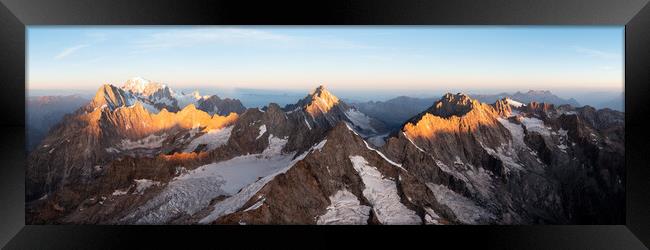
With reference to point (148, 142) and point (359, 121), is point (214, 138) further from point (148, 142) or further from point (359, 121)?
point (359, 121)

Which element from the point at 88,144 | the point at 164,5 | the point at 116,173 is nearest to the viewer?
the point at 164,5

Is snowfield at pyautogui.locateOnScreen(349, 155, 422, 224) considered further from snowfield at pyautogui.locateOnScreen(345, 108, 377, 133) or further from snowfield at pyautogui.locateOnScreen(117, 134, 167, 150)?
snowfield at pyautogui.locateOnScreen(117, 134, 167, 150)

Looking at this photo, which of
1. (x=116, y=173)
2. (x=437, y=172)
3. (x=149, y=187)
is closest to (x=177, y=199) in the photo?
(x=149, y=187)

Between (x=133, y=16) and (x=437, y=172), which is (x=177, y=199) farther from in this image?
(x=133, y=16)

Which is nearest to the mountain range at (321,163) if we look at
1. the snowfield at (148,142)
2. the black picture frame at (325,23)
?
the snowfield at (148,142)

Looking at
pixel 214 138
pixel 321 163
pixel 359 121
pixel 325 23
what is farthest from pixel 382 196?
pixel 325 23

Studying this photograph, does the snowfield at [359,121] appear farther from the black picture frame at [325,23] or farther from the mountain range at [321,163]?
the black picture frame at [325,23]
